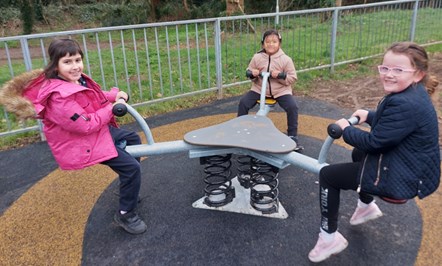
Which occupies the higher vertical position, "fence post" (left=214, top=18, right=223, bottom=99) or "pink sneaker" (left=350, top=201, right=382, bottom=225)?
"fence post" (left=214, top=18, right=223, bottom=99)

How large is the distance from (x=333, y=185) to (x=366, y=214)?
652mm

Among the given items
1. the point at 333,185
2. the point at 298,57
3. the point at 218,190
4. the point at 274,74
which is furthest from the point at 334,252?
the point at 298,57

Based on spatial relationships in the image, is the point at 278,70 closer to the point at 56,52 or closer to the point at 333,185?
the point at 333,185

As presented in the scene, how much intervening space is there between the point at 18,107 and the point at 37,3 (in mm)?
20811

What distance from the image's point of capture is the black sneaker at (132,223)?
8.85ft

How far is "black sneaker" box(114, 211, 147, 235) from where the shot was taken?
8.85ft

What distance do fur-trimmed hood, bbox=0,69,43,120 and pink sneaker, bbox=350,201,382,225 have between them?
2300 millimetres

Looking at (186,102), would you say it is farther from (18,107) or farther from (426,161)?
(426,161)

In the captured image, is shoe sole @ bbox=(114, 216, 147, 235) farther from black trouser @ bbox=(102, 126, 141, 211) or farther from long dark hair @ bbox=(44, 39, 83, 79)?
long dark hair @ bbox=(44, 39, 83, 79)

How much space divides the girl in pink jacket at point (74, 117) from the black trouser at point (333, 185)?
127 centimetres

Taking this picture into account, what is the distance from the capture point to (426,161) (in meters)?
1.93

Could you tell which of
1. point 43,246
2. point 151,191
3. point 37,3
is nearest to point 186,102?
point 151,191

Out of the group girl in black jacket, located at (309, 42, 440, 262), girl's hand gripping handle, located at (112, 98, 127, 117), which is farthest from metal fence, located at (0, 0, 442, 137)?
girl in black jacket, located at (309, 42, 440, 262)

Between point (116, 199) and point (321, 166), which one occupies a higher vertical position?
point (321, 166)
